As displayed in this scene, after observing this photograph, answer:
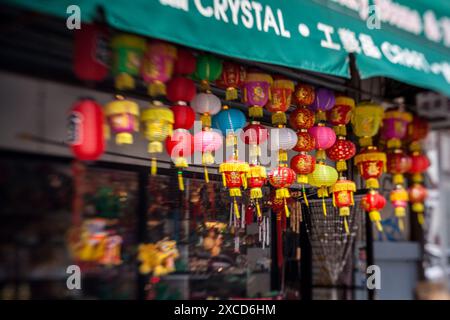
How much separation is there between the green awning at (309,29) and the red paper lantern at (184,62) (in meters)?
0.26

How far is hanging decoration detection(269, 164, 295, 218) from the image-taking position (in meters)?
3.61

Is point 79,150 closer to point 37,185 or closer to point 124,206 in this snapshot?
point 37,185

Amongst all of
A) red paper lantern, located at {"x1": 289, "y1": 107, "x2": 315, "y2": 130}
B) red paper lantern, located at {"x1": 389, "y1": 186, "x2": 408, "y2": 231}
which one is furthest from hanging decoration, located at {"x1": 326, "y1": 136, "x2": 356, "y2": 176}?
red paper lantern, located at {"x1": 389, "y1": 186, "x2": 408, "y2": 231}

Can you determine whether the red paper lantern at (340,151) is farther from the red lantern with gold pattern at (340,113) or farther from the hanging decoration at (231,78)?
the hanging decoration at (231,78)

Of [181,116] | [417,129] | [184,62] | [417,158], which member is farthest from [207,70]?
[417,158]

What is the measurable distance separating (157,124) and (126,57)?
428mm

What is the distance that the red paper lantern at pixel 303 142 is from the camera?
3.76m

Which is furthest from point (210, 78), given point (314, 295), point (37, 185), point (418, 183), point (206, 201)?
point (418, 183)

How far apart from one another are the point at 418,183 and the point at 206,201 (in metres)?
2.67

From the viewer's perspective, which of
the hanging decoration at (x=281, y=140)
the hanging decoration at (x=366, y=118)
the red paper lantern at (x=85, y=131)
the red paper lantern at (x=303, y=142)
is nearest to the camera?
the red paper lantern at (x=85, y=131)

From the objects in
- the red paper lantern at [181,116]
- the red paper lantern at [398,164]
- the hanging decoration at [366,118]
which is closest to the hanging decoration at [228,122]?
the red paper lantern at [181,116]

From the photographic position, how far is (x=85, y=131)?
261cm

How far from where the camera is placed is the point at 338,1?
3.79 meters

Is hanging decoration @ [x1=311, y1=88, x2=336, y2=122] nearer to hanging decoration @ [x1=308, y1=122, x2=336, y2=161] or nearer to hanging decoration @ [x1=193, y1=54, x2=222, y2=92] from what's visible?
hanging decoration @ [x1=308, y1=122, x2=336, y2=161]
